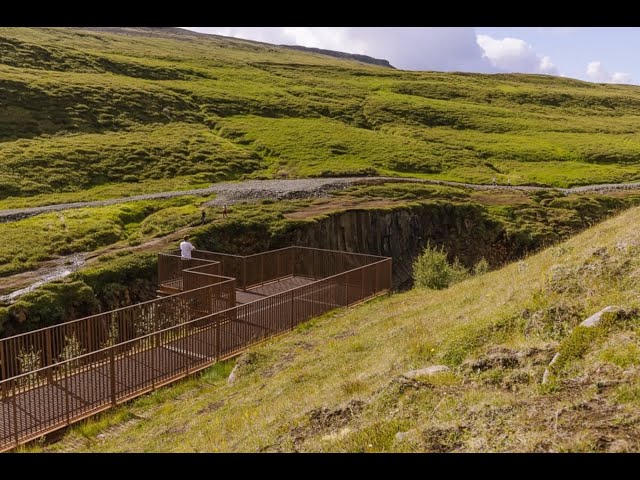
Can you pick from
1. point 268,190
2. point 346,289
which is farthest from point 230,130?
point 346,289

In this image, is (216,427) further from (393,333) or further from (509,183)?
(509,183)

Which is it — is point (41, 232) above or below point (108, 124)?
below

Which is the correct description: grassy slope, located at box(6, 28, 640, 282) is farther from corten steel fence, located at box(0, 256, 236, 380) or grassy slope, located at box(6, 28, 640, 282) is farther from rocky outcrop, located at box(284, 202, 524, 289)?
corten steel fence, located at box(0, 256, 236, 380)

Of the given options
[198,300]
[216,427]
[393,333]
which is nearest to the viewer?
[216,427]

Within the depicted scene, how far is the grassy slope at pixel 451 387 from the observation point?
6562 mm

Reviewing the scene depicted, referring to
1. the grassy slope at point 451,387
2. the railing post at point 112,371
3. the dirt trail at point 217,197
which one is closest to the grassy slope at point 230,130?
the dirt trail at point 217,197

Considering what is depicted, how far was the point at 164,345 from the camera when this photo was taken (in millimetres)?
16094

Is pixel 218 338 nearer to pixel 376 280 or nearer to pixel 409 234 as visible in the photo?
pixel 376 280

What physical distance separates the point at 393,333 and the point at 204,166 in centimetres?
4761

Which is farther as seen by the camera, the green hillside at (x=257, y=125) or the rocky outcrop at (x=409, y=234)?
the green hillside at (x=257, y=125)

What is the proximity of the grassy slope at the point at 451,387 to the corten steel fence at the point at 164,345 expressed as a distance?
67cm

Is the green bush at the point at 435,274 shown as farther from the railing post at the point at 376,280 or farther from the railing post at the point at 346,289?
the railing post at the point at 346,289
